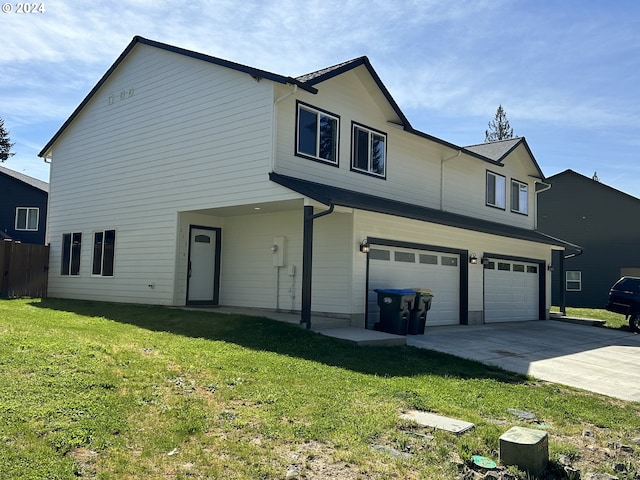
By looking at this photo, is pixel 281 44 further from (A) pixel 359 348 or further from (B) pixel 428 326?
(B) pixel 428 326

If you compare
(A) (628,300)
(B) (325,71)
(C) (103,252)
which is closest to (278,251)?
(B) (325,71)

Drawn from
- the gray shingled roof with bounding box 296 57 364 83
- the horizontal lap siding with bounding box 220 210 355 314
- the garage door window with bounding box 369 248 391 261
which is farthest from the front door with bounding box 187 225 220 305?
the gray shingled roof with bounding box 296 57 364 83

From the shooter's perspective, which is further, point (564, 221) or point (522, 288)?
point (564, 221)

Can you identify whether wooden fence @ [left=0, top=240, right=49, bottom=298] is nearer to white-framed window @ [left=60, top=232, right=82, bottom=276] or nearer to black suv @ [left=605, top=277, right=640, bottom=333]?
white-framed window @ [left=60, top=232, right=82, bottom=276]

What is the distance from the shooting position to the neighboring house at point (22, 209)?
27.4 m

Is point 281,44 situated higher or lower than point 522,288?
higher

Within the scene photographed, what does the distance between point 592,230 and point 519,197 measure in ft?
29.9

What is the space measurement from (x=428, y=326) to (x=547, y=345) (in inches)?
119

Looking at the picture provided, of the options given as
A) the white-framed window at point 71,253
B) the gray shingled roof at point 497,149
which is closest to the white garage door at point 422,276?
the gray shingled roof at point 497,149

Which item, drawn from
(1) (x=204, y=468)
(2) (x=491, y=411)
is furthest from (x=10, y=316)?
(2) (x=491, y=411)

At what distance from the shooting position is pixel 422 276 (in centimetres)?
1430

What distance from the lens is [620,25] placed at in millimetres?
11234

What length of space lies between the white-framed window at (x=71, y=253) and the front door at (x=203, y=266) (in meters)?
5.21

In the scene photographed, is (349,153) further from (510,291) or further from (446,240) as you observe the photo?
(510,291)
